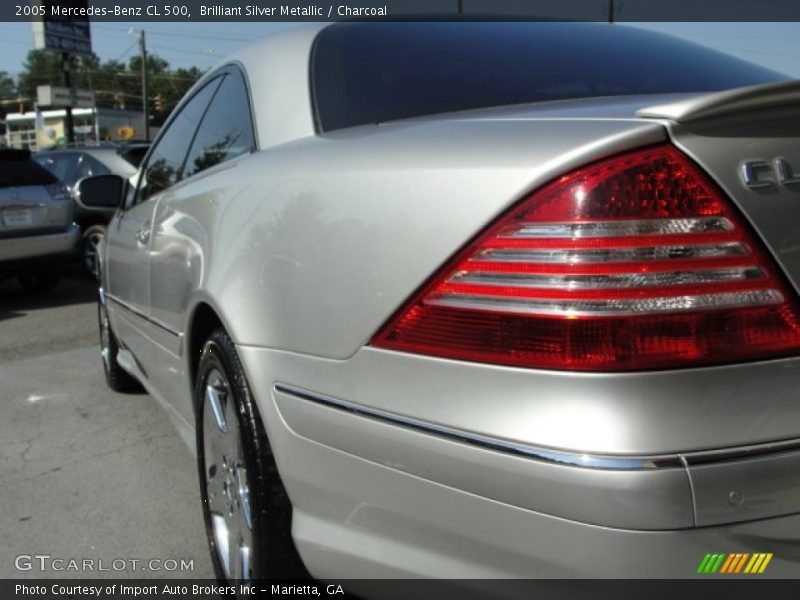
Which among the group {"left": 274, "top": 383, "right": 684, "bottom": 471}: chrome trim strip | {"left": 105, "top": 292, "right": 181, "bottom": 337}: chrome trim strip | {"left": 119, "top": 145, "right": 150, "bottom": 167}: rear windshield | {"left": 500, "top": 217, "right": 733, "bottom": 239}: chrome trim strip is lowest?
{"left": 105, "top": 292, "right": 181, "bottom": 337}: chrome trim strip

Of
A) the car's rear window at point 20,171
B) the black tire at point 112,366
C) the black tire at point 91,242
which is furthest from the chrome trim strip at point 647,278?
the black tire at point 91,242

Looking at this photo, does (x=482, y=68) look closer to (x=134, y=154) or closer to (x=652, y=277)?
(x=652, y=277)

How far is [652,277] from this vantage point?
53.6 inches

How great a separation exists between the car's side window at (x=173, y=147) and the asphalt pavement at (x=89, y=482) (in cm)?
118

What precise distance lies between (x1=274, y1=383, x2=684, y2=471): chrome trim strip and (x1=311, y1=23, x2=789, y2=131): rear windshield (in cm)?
90

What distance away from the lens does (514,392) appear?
139 cm

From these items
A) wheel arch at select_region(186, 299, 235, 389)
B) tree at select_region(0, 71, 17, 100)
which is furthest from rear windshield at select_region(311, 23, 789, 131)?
tree at select_region(0, 71, 17, 100)

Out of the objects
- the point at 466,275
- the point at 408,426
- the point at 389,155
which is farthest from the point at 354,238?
the point at 408,426

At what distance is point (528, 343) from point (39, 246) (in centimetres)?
778

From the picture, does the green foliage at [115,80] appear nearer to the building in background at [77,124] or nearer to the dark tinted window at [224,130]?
the building in background at [77,124]

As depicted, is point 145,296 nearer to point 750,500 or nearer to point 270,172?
point 270,172

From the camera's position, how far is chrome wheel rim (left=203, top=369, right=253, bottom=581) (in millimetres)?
Answer: 2135

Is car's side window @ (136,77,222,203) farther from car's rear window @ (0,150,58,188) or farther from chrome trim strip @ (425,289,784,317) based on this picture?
car's rear window @ (0,150,58,188)

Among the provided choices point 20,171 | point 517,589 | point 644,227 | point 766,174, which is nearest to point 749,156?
point 766,174
